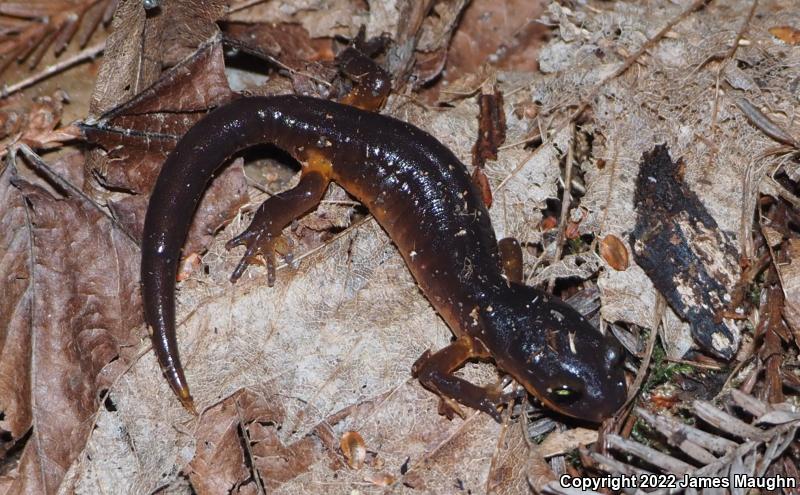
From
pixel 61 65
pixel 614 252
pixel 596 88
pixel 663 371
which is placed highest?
pixel 61 65

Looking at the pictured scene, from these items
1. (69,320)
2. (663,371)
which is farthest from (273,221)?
(663,371)

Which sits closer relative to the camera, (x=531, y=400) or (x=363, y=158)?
(x=531, y=400)

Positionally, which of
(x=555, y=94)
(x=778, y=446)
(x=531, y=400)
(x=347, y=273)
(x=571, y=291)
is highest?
(x=555, y=94)

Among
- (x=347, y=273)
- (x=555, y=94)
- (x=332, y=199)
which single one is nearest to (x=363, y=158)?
(x=332, y=199)

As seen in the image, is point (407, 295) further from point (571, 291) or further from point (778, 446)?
point (778, 446)

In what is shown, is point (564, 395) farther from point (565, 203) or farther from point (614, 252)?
point (565, 203)

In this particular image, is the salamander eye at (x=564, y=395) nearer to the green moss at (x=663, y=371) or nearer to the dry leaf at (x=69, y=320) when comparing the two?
the green moss at (x=663, y=371)

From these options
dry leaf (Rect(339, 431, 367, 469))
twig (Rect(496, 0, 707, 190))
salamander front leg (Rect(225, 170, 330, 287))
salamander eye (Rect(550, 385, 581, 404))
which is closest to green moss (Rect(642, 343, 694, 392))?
salamander eye (Rect(550, 385, 581, 404))
